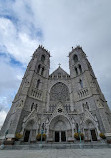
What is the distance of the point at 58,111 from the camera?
19609mm

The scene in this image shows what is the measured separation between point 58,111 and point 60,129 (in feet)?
11.7

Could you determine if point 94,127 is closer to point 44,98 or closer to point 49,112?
point 49,112

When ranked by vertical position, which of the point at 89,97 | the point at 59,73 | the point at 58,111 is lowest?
the point at 58,111

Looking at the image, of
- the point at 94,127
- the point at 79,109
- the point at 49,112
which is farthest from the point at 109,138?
the point at 49,112

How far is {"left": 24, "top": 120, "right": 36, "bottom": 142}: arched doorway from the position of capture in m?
16.5

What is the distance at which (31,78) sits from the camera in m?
23.6

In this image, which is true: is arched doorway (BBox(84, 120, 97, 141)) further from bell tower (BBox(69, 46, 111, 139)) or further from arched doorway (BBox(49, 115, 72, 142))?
arched doorway (BBox(49, 115, 72, 142))

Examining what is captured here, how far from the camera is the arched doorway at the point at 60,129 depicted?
17.5 meters

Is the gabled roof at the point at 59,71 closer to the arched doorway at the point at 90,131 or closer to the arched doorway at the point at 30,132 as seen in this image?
the arched doorway at the point at 90,131

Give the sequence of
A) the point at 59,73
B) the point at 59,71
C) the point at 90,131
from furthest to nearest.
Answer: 1. the point at 59,71
2. the point at 59,73
3. the point at 90,131

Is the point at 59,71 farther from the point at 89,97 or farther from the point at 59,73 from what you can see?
the point at 89,97

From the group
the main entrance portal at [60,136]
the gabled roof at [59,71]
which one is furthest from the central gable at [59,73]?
the main entrance portal at [60,136]

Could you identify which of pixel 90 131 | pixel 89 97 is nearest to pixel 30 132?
pixel 90 131

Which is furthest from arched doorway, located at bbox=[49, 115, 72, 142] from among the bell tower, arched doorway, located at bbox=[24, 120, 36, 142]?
the bell tower
